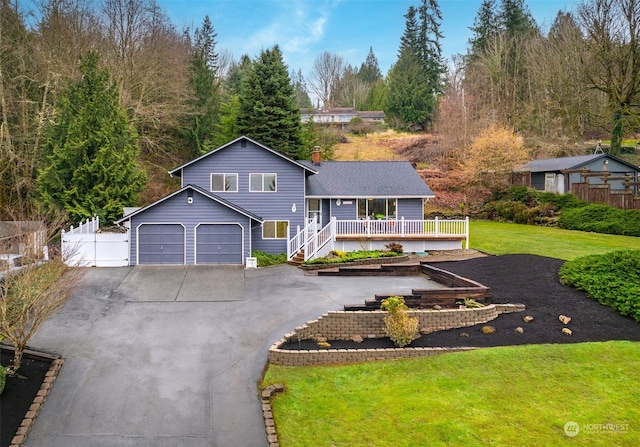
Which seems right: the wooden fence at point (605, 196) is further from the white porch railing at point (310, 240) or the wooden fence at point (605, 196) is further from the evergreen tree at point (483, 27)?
the evergreen tree at point (483, 27)

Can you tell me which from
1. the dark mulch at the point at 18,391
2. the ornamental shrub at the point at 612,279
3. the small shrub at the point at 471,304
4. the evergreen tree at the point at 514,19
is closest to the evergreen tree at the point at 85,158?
the dark mulch at the point at 18,391

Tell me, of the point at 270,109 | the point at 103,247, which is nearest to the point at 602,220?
the point at 270,109

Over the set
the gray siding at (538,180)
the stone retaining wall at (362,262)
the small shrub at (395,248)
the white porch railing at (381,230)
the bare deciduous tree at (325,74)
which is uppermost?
the bare deciduous tree at (325,74)

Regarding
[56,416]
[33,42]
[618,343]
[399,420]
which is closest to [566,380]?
→ [618,343]

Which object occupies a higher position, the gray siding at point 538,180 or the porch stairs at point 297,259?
the gray siding at point 538,180

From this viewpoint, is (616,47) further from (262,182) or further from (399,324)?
(399,324)
